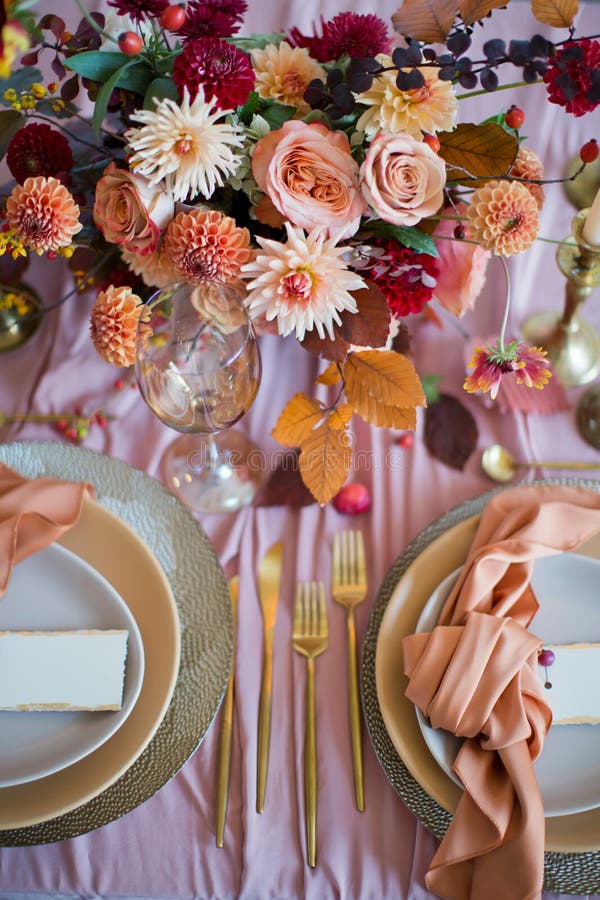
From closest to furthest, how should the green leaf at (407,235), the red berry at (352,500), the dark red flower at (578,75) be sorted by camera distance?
the dark red flower at (578,75)
the green leaf at (407,235)
the red berry at (352,500)

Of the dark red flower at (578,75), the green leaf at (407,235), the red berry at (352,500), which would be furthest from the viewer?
the red berry at (352,500)

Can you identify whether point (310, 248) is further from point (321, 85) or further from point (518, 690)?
point (518, 690)

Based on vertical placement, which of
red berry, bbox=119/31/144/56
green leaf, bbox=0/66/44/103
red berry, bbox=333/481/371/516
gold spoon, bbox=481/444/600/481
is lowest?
red berry, bbox=333/481/371/516

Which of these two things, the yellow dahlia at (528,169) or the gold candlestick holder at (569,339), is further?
the gold candlestick holder at (569,339)

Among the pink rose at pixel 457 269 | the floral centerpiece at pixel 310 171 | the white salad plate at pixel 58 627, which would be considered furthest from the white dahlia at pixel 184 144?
the white salad plate at pixel 58 627

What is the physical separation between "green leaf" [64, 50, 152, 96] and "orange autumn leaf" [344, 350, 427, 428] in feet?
0.93

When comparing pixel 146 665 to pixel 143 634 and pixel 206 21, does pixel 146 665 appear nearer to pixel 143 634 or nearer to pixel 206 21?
pixel 143 634

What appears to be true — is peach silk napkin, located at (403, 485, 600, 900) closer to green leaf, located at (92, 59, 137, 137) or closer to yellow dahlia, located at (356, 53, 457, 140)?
yellow dahlia, located at (356, 53, 457, 140)

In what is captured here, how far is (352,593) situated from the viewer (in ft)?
2.24

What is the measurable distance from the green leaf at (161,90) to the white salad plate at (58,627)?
0.38 m

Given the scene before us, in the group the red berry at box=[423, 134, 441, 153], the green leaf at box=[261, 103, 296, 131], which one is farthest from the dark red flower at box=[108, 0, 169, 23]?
the red berry at box=[423, 134, 441, 153]

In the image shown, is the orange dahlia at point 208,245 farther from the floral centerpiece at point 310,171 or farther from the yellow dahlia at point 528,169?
the yellow dahlia at point 528,169

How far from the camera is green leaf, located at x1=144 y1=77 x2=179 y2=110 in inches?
22.0

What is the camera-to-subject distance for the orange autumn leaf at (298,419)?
0.64 m
